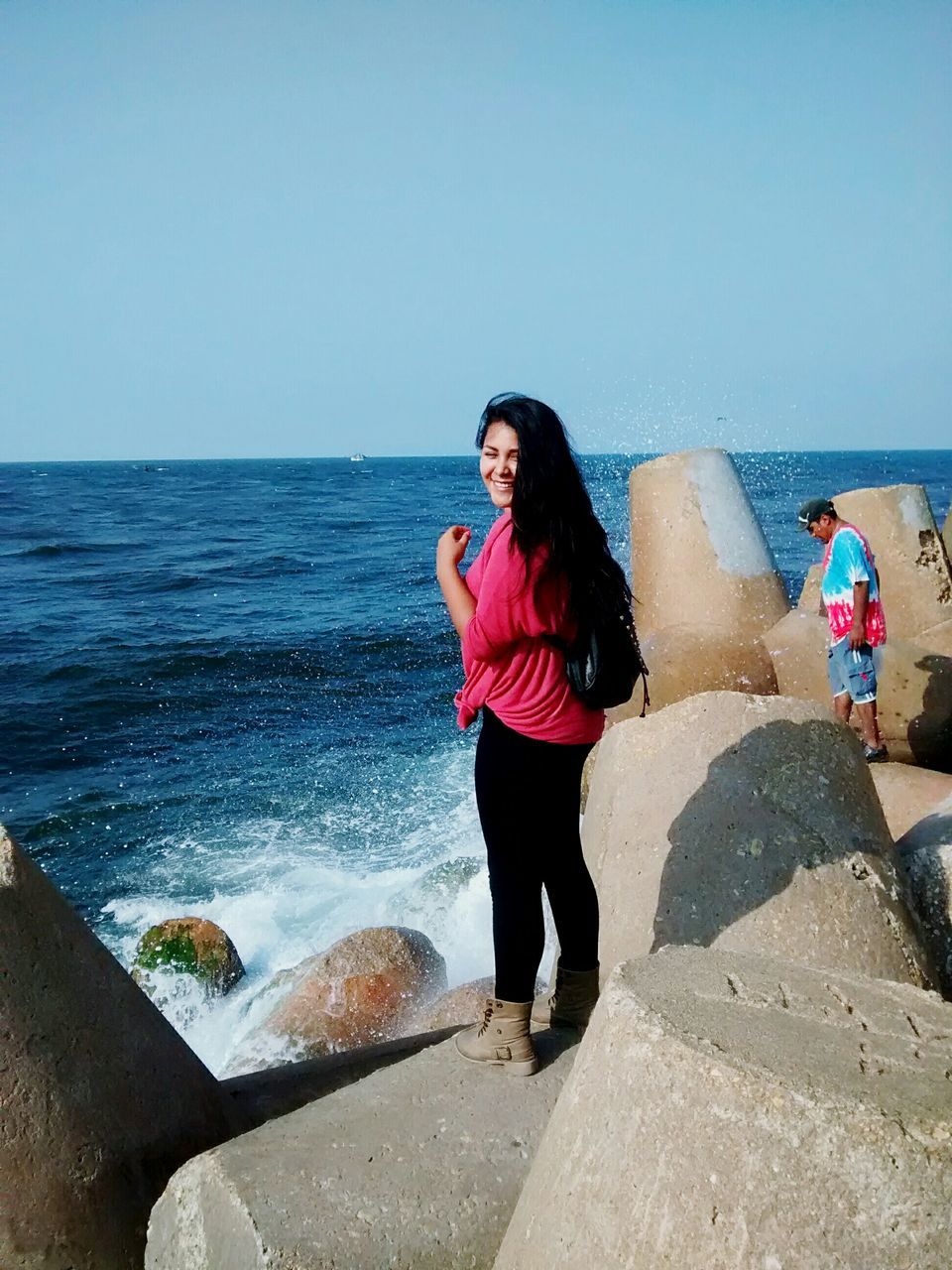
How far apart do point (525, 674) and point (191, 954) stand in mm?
4188

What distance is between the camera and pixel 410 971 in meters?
5.03

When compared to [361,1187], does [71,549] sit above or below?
below

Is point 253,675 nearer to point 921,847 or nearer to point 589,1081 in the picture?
point 921,847

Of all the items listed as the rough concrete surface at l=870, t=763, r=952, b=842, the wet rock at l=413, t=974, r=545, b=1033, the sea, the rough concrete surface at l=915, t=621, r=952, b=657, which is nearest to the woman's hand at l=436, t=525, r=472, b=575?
the sea

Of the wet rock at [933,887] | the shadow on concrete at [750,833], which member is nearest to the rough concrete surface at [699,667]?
the wet rock at [933,887]

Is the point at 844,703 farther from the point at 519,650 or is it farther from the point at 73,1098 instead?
the point at 73,1098

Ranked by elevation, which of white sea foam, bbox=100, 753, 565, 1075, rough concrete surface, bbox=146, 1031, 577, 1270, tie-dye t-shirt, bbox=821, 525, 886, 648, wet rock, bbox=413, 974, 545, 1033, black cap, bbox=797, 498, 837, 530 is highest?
black cap, bbox=797, 498, 837, 530

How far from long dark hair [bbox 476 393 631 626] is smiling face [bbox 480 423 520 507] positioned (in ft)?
0.07

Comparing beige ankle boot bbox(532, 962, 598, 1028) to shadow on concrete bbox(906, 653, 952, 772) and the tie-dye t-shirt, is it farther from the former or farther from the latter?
shadow on concrete bbox(906, 653, 952, 772)

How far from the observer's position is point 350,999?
488 centimetres

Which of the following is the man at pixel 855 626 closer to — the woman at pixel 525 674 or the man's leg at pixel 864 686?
the man's leg at pixel 864 686

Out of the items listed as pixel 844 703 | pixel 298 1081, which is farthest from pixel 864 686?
pixel 298 1081

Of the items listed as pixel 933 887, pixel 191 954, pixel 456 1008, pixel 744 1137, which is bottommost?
pixel 191 954

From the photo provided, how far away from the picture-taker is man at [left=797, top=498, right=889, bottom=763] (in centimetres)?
569
